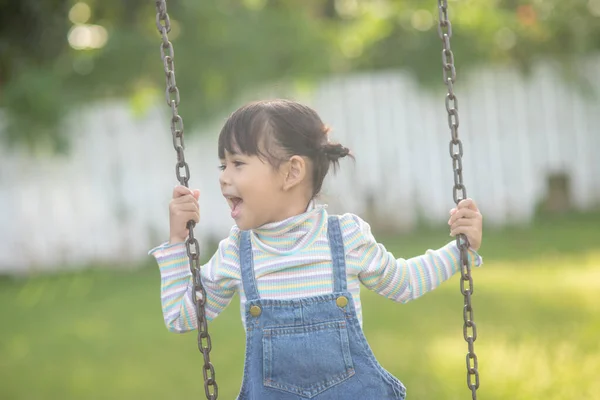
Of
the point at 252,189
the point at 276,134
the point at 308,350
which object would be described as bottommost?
the point at 308,350

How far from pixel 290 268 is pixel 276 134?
39 centimetres

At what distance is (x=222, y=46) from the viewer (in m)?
9.85

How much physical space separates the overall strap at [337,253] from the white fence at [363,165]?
700 cm

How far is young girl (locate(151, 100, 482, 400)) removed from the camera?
2.67m

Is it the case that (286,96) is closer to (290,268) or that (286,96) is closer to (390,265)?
(390,265)

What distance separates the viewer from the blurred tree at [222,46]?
9812 millimetres

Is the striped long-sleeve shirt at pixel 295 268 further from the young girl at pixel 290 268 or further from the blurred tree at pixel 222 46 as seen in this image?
the blurred tree at pixel 222 46

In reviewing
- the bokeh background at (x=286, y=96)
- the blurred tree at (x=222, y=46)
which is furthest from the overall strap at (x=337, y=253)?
the blurred tree at (x=222, y=46)

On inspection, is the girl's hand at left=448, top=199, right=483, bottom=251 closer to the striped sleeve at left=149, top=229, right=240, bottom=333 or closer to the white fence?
the striped sleeve at left=149, top=229, right=240, bottom=333

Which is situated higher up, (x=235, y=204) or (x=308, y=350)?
(x=235, y=204)

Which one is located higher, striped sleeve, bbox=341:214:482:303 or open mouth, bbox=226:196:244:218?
open mouth, bbox=226:196:244:218

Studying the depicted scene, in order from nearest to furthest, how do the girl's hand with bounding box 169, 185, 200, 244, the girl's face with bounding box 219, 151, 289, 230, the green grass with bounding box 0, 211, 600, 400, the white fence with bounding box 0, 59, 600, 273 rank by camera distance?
the girl's face with bounding box 219, 151, 289, 230, the girl's hand with bounding box 169, 185, 200, 244, the green grass with bounding box 0, 211, 600, 400, the white fence with bounding box 0, 59, 600, 273

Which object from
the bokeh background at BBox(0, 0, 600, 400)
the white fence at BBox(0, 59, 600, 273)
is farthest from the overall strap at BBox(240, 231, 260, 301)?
the white fence at BBox(0, 59, 600, 273)

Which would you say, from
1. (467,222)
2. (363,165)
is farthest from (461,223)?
(363,165)
